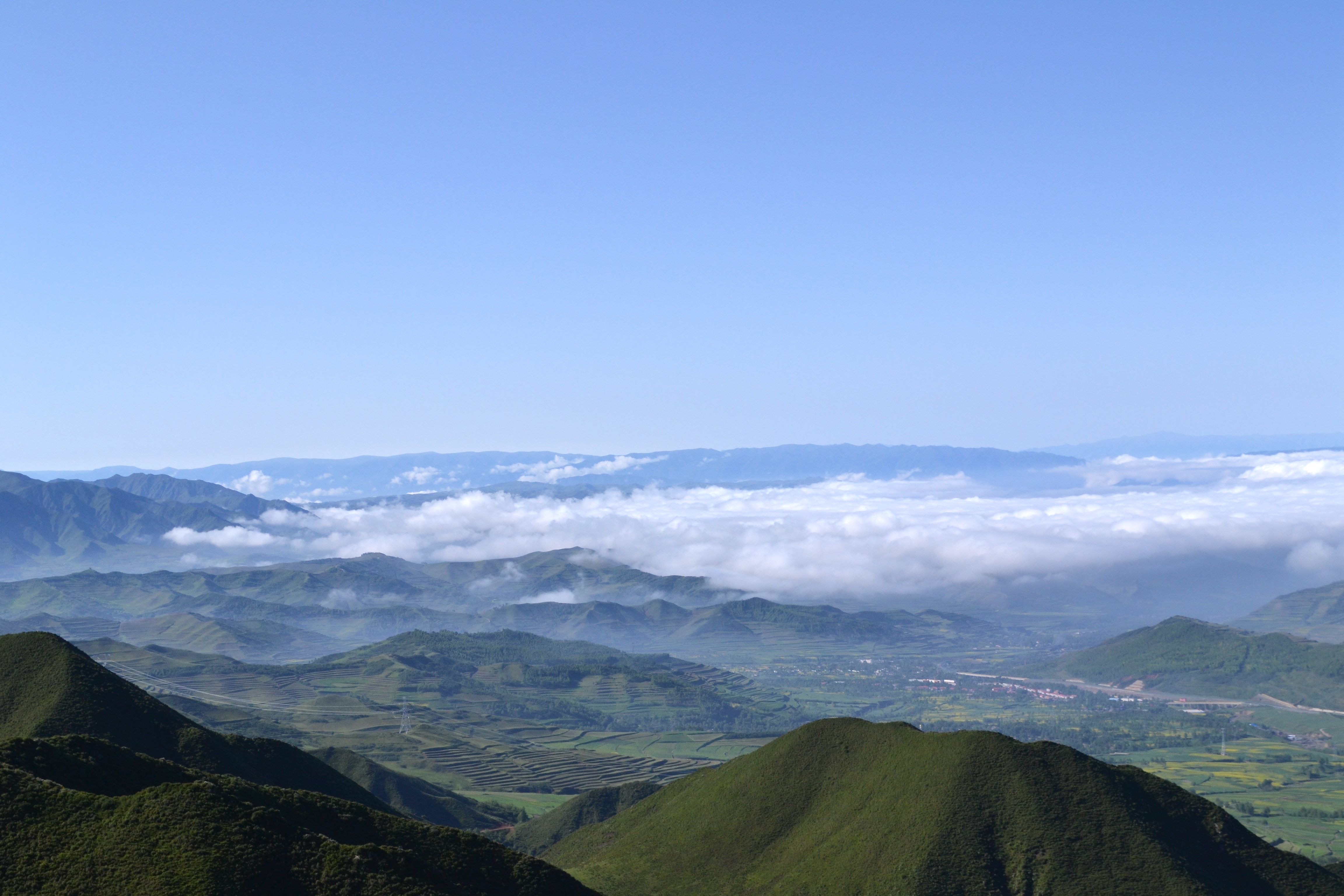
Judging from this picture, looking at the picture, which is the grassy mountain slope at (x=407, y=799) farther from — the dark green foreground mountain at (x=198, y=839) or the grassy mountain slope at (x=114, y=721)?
the dark green foreground mountain at (x=198, y=839)

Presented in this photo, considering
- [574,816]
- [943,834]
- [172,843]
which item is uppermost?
[172,843]

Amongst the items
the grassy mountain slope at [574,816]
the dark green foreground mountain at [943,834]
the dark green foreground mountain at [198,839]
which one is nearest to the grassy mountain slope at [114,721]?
the dark green foreground mountain at [198,839]

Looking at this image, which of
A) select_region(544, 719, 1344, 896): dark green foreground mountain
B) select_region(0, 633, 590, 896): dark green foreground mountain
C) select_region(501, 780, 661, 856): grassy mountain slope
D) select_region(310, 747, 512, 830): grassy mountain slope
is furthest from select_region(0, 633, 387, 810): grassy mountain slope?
select_region(310, 747, 512, 830): grassy mountain slope

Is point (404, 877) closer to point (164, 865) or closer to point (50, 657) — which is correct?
point (164, 865)

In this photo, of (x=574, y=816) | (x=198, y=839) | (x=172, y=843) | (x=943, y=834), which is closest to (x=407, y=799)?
(x=574, y=816)

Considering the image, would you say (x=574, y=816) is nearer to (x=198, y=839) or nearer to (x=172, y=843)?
(x=198, y=839)

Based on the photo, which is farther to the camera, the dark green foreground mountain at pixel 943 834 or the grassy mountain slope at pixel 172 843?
the dark green foreground mountain at pixel 943 834

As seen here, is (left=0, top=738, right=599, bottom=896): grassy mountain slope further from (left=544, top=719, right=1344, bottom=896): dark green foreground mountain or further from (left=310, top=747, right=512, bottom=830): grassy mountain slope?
(left=310, top=747, right=512, bottom=830): grassy mountain slope
